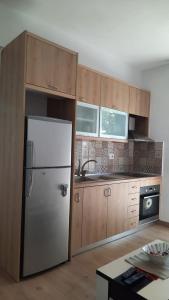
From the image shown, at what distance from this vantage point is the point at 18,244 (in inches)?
83.7

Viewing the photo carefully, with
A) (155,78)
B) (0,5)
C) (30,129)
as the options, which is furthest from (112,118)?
(0,5)

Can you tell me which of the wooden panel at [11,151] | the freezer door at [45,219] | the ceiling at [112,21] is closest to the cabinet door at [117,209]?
the freezer door at [45,219]

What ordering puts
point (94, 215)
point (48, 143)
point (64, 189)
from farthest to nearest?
point (94, 215) → point (64, 189) → point (48, 143)

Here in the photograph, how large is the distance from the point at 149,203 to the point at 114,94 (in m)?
1.88

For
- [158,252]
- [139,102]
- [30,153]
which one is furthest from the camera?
[139,102]

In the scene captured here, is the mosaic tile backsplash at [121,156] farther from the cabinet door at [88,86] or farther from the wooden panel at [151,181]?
the cabinet door at [88,86]

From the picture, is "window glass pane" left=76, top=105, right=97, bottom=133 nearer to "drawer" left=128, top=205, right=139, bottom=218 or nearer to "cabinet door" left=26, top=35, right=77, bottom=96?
"cabinet door" left=26, top=35, right=77, bottom=96

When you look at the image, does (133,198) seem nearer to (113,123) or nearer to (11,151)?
(113,123)

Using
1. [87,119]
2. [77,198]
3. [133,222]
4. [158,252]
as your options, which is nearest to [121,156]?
[133,222]

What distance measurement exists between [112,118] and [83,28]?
4.25ft

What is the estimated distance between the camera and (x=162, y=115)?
4020 millimetres

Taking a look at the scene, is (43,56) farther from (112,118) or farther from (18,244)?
(18,244)

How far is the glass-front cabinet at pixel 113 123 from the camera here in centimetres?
332

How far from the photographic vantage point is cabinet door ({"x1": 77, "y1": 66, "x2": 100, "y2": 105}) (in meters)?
2.93
